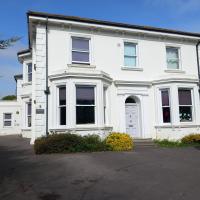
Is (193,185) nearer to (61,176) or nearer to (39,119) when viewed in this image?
(61,176)

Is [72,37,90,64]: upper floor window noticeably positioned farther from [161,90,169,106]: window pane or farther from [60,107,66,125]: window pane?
[161,90,169,106]: window pane

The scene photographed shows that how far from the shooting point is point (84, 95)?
50.6 ft

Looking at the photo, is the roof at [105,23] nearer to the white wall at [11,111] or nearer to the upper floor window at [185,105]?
the upper floor window at [185,105]

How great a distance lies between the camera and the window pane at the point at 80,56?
16.5 meters

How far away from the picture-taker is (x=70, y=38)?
1639cm

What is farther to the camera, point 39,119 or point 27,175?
point 39,119

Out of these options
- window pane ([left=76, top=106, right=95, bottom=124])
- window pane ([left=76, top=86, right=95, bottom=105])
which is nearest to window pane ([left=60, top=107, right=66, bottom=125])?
window pane ([left=76, top=106, right=95, bottom=124])

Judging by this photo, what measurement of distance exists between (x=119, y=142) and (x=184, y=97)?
6091 mm

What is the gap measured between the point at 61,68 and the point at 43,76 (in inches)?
44.5

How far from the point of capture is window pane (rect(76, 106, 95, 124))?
1520 centimetres

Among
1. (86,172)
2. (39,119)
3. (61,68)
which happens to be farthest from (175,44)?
(86,172)

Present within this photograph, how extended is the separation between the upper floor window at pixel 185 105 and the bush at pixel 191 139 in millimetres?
1170

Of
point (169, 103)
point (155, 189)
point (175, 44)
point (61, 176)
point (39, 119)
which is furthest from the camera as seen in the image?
point (175, 44)

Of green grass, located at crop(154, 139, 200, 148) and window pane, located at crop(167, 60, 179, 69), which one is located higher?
window pane, located at crop(167, 60, 179, 69)
